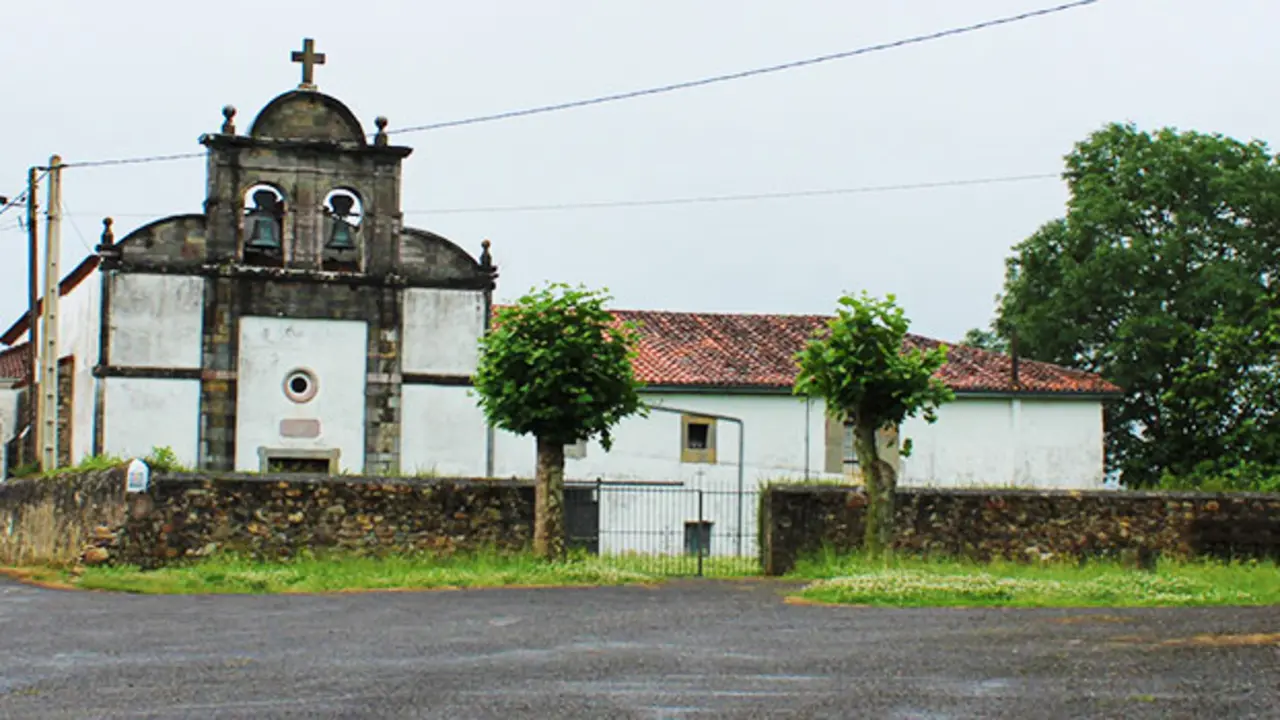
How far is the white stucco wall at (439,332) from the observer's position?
3394 centimetres

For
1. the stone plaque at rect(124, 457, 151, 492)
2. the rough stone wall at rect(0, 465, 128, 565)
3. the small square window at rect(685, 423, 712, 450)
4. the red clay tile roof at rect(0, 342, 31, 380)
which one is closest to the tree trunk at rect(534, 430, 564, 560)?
the stone plaque at rect(124, 457, 151, 492)

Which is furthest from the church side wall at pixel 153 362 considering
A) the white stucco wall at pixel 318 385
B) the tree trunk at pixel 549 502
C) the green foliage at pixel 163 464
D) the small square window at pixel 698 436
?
the small square window at pixel 698 436

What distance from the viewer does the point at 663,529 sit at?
34.2 metres

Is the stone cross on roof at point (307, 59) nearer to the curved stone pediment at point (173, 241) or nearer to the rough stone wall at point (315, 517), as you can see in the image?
the curved stone pediment at point (173, 241)

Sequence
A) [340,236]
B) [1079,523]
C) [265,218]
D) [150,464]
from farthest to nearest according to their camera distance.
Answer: [340,236]
[265,218]
[1079,523]
[150,464]

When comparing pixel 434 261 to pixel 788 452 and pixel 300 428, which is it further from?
pixel 788 452

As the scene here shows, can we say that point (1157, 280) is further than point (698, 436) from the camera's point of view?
Yes

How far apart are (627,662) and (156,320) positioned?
2240 centimetres

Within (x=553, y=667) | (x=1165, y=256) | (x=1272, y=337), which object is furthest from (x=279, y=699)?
(x=1165, y=256)

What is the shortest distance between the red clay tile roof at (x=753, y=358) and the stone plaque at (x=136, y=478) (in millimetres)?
15391

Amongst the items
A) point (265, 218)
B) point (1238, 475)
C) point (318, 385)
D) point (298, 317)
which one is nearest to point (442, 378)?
point (318, 385)

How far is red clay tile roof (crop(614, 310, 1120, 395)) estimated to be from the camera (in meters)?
39.1

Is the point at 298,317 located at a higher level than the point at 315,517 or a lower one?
higher

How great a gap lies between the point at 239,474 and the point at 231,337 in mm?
8273
